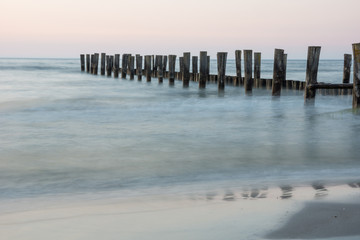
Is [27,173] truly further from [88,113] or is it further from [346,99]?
[346,99]

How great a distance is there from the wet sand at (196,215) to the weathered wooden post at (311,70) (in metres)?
7.47

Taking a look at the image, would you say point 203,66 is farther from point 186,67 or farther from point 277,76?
point 277,76

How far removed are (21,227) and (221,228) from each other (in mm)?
1205

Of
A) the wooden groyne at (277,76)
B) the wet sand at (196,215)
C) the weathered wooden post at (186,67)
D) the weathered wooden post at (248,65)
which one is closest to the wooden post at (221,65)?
the wooden groyne at (277,76)

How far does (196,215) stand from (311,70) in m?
8.59

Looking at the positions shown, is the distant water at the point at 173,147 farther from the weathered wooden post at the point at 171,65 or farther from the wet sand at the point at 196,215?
Result: the weathered wooden post at the point at 171,65

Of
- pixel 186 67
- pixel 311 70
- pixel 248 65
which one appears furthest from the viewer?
pixel 186 67

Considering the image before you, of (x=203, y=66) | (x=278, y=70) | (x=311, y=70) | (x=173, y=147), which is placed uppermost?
(x=311, y=70)

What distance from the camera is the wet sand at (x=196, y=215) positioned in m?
3.08

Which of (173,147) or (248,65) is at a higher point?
(248,65)

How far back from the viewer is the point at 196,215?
11.4 feet

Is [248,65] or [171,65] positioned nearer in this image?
[248,65]

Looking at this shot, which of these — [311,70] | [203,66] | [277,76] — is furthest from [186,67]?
[311,70]

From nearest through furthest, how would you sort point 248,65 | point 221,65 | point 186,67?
1. point 248,65
2. point 221,65
3. point 186,67
